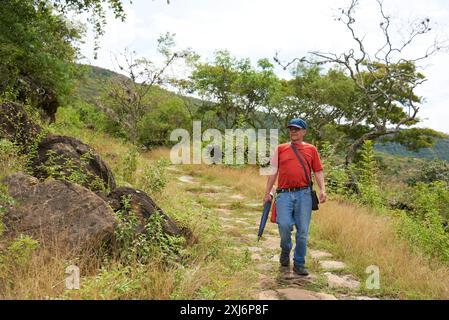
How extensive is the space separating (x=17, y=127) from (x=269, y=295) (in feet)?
15.2

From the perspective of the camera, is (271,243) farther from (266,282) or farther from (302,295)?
(302,295)

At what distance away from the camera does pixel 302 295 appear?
14.4 ft

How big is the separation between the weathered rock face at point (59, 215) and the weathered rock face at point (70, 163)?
2.15ft

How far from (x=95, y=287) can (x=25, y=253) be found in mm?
768

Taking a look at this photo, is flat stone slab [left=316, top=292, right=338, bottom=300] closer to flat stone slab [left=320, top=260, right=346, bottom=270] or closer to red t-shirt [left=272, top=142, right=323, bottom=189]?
flat stone slab [left=320, top=260, right=346, bottom=270]

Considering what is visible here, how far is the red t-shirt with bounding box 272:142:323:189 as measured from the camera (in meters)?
5.15

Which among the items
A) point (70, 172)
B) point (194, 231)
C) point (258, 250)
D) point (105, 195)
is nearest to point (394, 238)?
point (258, 250)

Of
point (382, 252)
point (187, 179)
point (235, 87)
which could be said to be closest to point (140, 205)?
point (382, 252)

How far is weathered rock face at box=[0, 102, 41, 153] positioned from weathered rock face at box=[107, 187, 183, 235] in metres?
1.97

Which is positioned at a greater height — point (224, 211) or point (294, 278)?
point (224, 211)

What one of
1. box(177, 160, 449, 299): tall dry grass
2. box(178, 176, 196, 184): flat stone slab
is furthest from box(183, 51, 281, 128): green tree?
box(177, 160, 449, 299): tall dry grass

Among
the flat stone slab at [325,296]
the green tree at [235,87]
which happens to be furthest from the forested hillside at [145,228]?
the green tree at [235,87]

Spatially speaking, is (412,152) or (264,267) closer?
(264,267)

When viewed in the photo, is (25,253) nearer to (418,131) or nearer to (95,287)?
(95,287)
